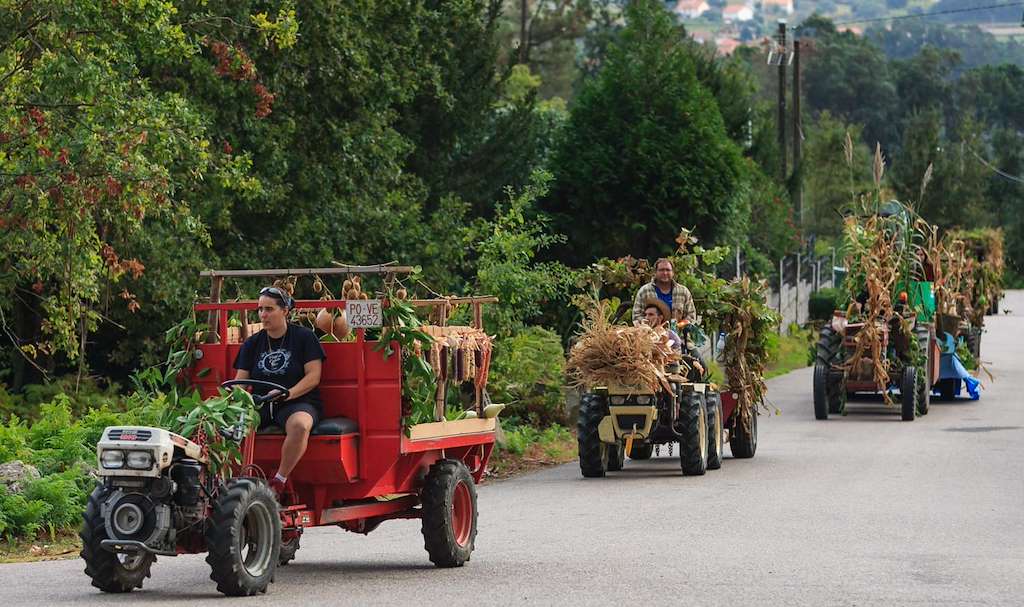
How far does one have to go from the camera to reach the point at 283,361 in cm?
1167

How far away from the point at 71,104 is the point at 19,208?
4.07 ft

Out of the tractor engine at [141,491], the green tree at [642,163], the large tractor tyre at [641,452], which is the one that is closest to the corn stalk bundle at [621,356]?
the large tractor tyre at [641,452]

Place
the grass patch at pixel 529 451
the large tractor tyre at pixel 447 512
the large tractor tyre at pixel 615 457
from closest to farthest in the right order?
the large tractor tyre at pixel 447 512
the large tractor tyre at pixel 615 457
the grass patch at pixel 529 451

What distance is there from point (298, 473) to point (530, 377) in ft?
44.3

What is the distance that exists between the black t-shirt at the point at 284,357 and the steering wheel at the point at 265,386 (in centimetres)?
10

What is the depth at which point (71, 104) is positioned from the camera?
18812 mm

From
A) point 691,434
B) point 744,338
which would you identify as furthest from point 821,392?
point 691,434

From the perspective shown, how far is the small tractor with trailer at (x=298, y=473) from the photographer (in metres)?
10.2

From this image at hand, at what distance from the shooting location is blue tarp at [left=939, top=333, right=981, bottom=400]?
31594mm

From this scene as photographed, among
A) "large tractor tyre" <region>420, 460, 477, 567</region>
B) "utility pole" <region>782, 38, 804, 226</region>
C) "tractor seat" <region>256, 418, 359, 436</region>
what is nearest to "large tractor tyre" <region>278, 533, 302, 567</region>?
"large tractor tyre" <region>420, 460, 477, 567</region>

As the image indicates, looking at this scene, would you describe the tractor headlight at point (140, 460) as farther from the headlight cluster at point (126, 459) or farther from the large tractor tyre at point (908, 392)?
the large tractor tyre at point (908, 392)

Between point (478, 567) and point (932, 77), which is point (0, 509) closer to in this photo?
point (478, 567)

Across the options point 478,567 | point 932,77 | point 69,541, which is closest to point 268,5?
point 69,541

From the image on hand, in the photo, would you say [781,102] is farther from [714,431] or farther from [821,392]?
[714,431]
